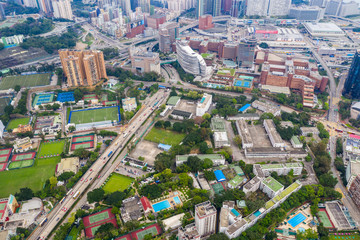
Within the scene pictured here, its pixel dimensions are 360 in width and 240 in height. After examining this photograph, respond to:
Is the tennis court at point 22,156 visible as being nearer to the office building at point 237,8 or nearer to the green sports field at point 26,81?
the green sports field at point 26,81

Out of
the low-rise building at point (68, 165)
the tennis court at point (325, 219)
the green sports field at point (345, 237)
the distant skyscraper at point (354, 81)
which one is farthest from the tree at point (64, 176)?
the distant skyscraper at point (354, 81)

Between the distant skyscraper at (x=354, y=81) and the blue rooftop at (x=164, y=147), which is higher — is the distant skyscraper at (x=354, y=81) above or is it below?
above

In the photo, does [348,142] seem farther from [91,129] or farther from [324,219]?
[91,129]

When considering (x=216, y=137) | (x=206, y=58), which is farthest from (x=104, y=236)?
(x=206, y=58)

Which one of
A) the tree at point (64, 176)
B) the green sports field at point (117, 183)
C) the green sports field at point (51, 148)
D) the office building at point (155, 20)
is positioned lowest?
the green sports field at point (117, 183)

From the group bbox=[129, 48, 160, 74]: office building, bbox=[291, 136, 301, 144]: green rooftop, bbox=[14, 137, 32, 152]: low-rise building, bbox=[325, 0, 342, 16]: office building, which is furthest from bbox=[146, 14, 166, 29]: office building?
bbox=[325, 0, 342, 16]: office building

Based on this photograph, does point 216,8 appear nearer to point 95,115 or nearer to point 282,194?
point 95,115
